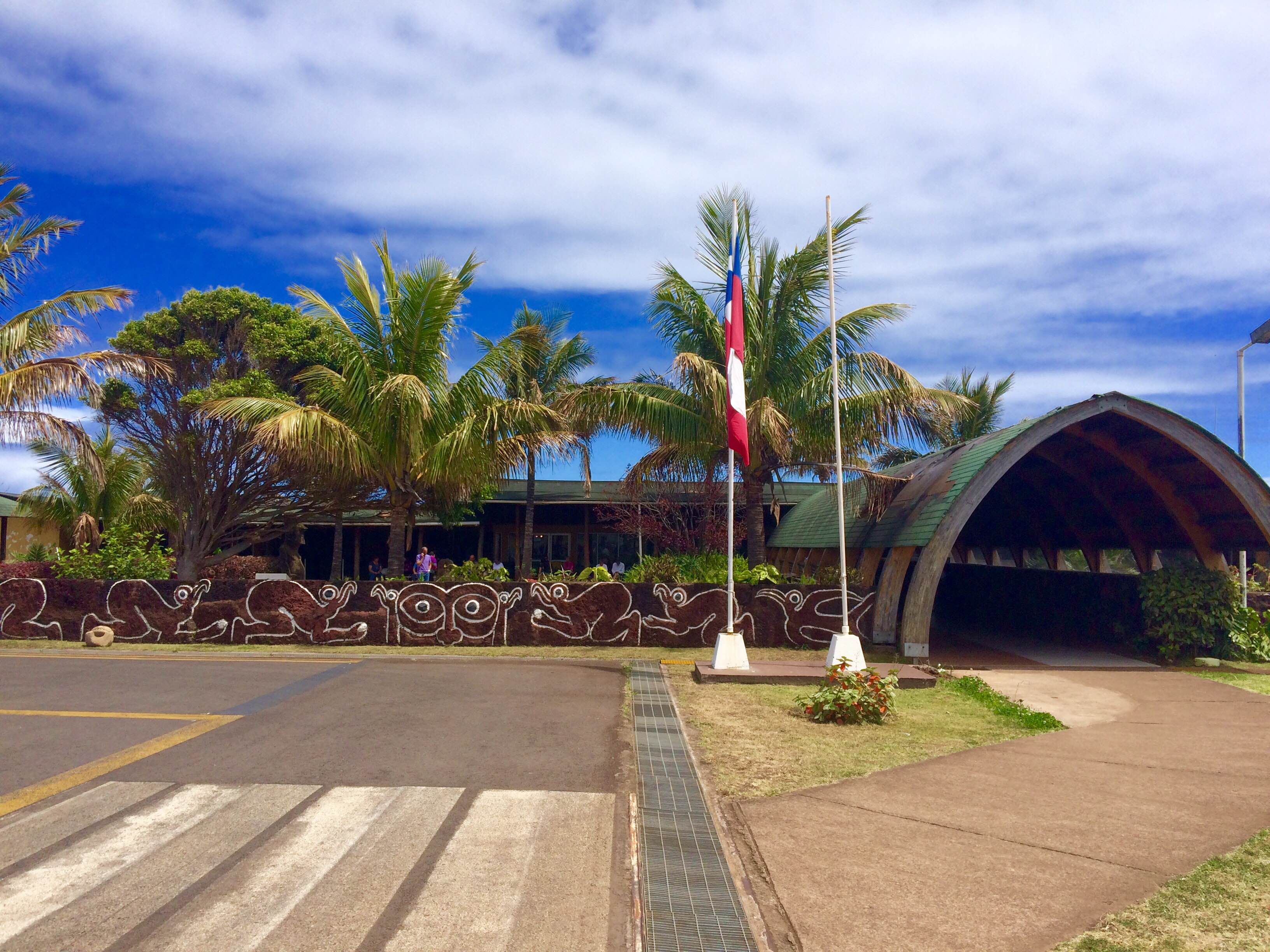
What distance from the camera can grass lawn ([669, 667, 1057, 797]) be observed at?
650 cm

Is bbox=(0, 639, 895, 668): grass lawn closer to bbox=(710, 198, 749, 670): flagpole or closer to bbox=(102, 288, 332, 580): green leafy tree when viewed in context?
bbox=(710, 198, 749, 670): flagpole

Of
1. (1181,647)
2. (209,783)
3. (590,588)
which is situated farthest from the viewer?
(590,588)

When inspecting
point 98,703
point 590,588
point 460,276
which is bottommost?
point 98,703

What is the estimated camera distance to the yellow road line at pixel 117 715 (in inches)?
328

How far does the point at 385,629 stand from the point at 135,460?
12.1 m

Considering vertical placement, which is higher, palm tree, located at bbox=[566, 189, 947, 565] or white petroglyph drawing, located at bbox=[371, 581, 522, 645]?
palm tree, located at bbox=[566, 189, 947, 565]

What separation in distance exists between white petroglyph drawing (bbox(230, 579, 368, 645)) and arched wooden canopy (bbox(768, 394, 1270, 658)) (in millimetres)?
9413

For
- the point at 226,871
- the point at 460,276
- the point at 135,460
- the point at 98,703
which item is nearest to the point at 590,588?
the point at 460,276

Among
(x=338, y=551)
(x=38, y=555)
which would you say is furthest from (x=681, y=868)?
(x=38, y=555)

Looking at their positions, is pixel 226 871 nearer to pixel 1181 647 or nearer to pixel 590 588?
pixel 590 588

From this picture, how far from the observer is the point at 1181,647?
13758 millimetres

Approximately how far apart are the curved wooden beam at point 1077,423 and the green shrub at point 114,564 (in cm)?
1367

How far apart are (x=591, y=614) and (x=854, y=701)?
7.49m

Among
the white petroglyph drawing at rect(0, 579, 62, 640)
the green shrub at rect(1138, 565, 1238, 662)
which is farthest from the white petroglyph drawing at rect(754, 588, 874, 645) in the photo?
the white petroglyph drawing at rect(0, 579, 62, 640)
